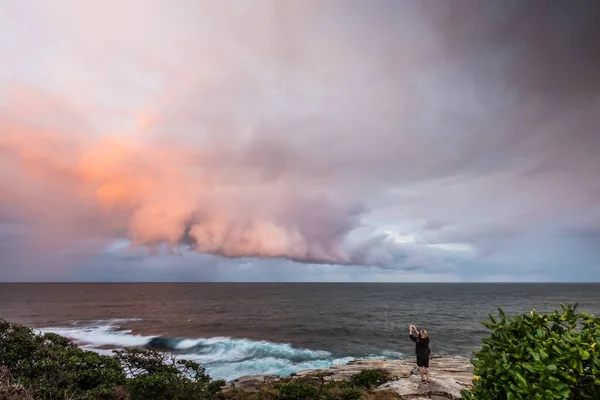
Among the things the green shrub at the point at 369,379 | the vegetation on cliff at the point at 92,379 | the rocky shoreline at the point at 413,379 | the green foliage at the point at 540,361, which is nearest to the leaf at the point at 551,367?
the green foliage at the point at 540,361

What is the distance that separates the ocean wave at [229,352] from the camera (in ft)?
105

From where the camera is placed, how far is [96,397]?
1177 centimetres

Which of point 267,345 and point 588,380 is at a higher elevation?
point 588,380

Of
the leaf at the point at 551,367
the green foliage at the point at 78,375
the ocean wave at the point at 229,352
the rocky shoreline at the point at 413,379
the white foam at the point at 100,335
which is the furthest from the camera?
the white foam at the point at 100,335

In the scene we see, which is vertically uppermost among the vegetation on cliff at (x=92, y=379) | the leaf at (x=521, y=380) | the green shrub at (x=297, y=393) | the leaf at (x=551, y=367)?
the leaf at (x=551, y=367)

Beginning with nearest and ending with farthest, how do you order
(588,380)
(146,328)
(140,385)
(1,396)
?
1. (588,380)
2. (1,396)
3. (140,385)
4. (146,328)

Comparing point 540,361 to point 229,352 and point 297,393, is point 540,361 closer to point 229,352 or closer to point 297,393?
point 297,393

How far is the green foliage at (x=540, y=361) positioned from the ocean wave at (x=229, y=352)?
2847cm

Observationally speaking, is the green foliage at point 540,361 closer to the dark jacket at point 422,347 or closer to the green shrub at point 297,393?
the green shrub at point 297,393

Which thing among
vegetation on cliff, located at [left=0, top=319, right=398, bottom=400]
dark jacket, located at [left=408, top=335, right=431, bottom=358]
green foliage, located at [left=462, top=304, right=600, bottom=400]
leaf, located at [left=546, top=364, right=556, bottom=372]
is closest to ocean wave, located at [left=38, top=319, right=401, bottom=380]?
vegetation on cliff, located at [left=0, top=319, right=398, bottom=400]

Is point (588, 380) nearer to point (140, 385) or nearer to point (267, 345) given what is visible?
point (140, 385)

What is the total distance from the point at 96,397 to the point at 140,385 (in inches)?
62.3

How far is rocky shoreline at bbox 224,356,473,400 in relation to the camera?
49.3 ft

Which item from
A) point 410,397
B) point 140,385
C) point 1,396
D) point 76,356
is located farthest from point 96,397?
point 410,397
